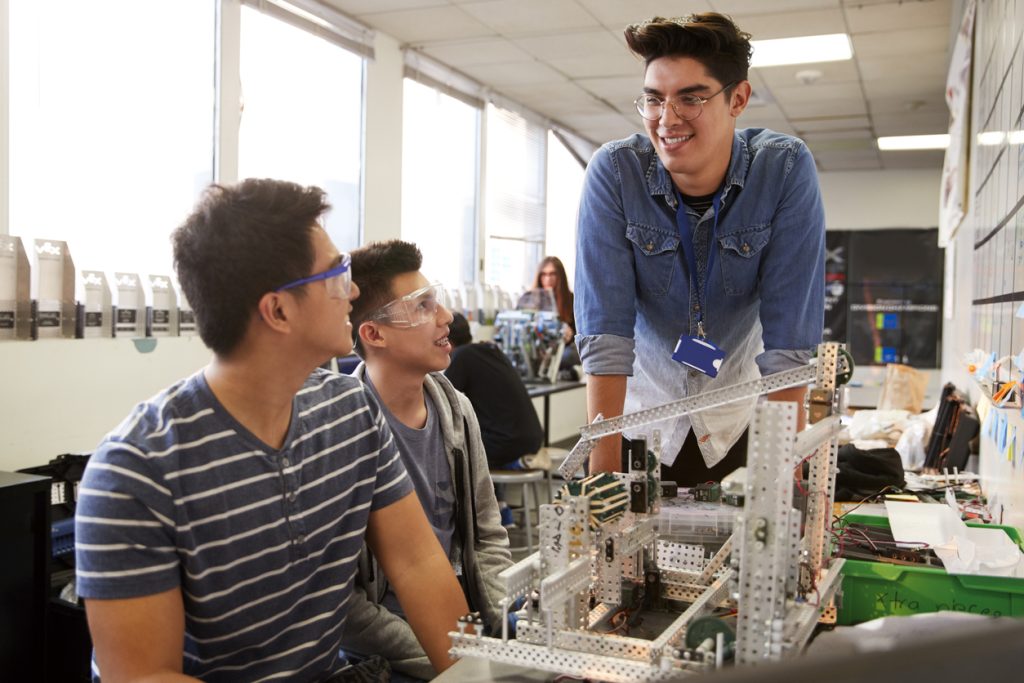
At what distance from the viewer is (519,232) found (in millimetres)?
7766

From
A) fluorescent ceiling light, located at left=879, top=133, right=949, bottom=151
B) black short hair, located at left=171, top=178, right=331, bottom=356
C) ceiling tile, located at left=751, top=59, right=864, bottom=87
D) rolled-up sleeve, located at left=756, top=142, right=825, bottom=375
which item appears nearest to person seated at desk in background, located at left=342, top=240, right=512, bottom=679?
black short hair, located at left=171, top=178, right=331, bottom=356

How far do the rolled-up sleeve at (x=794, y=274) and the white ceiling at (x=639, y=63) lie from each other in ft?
11.1

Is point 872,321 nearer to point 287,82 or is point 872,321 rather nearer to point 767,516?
point 287,82

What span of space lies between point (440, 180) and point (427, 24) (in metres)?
1.33

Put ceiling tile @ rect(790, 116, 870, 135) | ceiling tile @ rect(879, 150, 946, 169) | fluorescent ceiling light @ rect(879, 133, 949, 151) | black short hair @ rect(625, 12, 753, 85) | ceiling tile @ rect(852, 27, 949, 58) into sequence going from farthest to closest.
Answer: ceiling tile @ rect(879, 150, 946, 169) < fluorescent ceiling light @ rect(879, 133, 949, 151) < ceiling tile @ rect(790, 116, 870, 135) < ceiling tile @ rect(852, 27, 949, 58) < black short hair @ rect(625, 12, 753, 85)

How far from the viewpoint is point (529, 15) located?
512 centimetres

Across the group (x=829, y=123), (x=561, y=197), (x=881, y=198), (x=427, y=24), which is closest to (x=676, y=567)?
(x=427, y=24)

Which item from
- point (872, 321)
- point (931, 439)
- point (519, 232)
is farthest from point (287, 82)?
point (872, 321)

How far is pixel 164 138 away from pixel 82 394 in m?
1.27

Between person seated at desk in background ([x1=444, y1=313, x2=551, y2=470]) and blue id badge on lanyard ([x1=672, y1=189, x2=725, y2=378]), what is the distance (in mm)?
2047

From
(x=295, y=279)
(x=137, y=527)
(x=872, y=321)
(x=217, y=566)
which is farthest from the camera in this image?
(x=872, y=321)

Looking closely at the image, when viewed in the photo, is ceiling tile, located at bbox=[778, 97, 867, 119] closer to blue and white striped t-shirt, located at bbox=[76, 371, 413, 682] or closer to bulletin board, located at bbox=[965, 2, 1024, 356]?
bulletin board, located at bbox=[965, 2, 1024, 356]

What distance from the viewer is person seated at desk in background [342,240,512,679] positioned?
1954 mm

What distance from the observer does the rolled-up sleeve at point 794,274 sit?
180 centimetres
